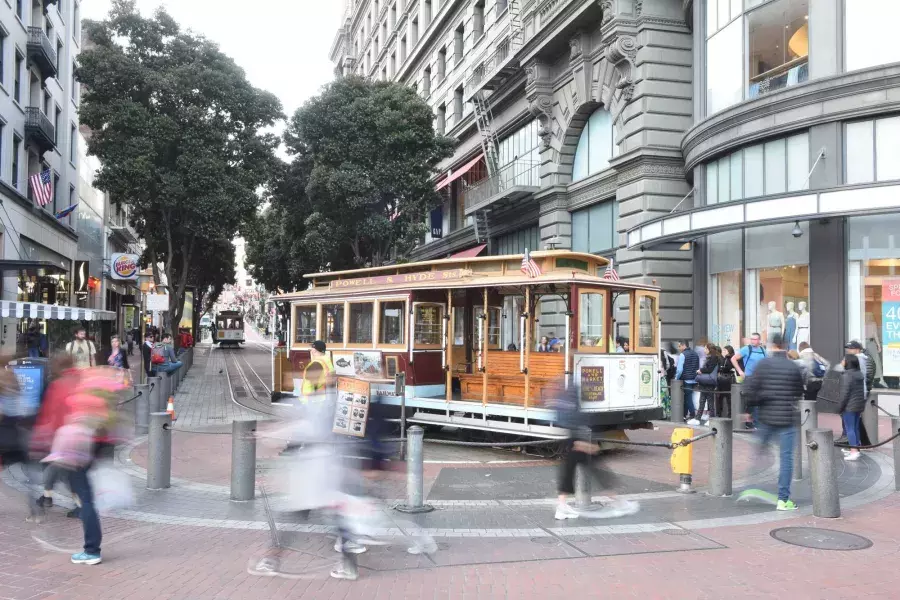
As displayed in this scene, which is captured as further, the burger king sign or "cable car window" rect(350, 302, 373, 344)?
the burger king sign

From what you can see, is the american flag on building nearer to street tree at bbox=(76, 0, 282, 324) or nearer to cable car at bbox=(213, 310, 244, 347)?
street tree at bbox=(76, 0, 282, 324)

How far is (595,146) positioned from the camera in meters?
23.5

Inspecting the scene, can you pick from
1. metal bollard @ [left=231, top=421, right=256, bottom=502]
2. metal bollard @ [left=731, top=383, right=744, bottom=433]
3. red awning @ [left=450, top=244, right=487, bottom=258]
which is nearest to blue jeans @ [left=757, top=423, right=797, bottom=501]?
metal bollard @ [left=231, top=421, right=256, bottom=502]

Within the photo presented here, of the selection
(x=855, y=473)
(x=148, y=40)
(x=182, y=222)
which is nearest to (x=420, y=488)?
(x=855, y=473)

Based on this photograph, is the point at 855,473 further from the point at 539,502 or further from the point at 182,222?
the point at 182,222

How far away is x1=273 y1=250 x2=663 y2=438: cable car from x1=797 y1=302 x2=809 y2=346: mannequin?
5.06 m

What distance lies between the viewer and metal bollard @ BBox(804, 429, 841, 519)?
7.74 m

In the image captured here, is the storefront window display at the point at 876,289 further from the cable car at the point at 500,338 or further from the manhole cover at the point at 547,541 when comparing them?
the manhole cover at the point at 547,541

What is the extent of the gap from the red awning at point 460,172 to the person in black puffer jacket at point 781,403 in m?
24.3

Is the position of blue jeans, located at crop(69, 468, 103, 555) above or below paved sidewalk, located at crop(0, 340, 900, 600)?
above

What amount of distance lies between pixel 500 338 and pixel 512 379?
1078 mm

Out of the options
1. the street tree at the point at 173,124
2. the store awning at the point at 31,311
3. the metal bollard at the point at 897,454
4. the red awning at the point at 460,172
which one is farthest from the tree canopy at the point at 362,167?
the metal bollard at the point at 897,454

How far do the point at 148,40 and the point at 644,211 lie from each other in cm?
1863

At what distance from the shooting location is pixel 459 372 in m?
13.5
